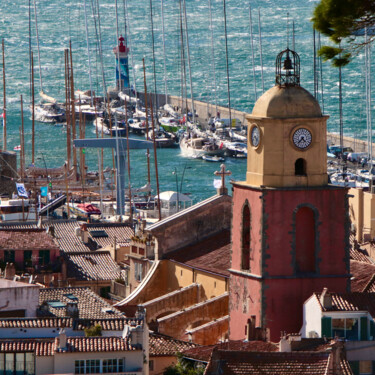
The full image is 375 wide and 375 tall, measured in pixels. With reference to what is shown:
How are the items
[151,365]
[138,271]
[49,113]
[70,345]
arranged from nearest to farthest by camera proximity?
1. [70,345]
2. [151,365]
3. [138,271]
4. [49,113]

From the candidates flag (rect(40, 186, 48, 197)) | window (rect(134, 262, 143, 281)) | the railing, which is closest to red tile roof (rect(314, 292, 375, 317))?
window (rect(134, 262, 143, 281))

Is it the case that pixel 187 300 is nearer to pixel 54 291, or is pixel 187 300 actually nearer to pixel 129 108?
pixel 54 291

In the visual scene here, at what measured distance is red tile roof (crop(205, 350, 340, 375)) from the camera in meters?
39.7

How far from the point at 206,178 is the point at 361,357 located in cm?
8740

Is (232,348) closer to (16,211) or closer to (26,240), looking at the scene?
(26,240)

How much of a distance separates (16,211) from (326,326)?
158 feet

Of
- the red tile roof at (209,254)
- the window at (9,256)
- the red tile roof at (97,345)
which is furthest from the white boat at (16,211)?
the red tile roof at (97,345)

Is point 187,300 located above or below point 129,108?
below

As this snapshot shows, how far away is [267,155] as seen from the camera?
47844 millimetres

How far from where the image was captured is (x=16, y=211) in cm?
9206

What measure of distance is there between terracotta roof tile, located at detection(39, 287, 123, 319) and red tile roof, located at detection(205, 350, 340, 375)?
10003mm

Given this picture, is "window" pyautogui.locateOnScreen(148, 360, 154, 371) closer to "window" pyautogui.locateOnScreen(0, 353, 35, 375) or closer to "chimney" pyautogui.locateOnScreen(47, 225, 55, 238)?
"window" pyautogui.locateOnScreen(0, 353, 35, 375)

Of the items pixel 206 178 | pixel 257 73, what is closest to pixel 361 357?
pixel 206 178

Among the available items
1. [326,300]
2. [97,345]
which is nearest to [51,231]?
[326,300]
